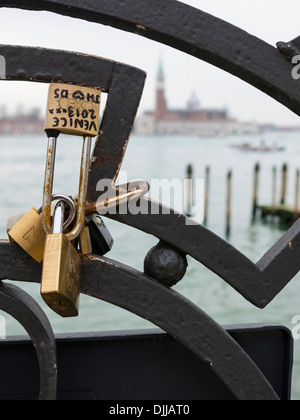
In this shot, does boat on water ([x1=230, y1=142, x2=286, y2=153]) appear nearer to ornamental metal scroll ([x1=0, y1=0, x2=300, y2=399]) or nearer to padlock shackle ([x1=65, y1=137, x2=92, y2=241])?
ornamental metal scroll ([x1=0, y1=0, x2=300, y2=399])

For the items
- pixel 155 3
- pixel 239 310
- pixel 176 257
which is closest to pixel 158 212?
pixel 176 257

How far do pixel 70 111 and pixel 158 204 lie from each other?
180 mm

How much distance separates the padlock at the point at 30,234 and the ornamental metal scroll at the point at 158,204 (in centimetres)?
2

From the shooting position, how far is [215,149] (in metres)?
56.4

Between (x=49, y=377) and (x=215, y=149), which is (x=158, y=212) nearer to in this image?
(x=49, y=377)

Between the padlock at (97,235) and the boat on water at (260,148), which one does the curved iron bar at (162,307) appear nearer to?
the padlock at (97,235)

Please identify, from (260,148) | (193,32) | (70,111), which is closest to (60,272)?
(70,111)

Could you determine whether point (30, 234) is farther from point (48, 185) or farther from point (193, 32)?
→ point (193, 32)

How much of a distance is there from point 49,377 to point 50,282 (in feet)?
0.56

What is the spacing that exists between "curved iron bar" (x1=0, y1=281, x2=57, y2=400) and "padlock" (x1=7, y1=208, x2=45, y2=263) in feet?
0.21

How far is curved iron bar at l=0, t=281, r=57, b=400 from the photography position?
0.81m

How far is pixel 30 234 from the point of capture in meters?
0.80

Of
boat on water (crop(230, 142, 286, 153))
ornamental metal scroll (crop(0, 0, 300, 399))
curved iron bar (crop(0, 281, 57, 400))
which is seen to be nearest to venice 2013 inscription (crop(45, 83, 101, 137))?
ornamental metal scroll (crop(0, 0, 300, 399))

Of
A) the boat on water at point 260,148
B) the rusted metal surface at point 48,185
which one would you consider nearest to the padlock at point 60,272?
the rusted metal surface at point 48,185
